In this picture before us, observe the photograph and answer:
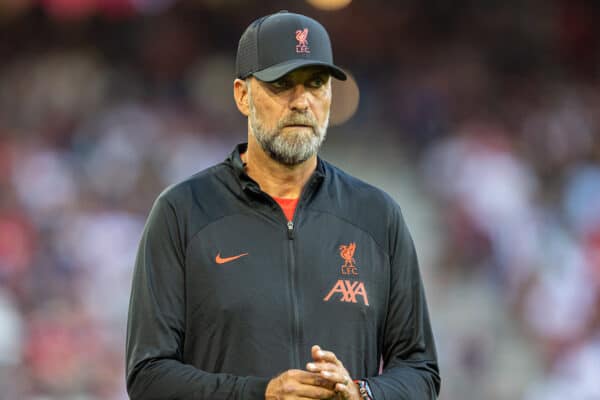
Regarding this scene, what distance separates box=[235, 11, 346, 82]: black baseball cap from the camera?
9.02 feet

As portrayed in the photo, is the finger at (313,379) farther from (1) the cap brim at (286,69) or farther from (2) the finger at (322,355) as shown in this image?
(1) the cap brim at (286,69)

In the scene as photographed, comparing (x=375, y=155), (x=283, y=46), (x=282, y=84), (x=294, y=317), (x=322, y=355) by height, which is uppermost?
(x=375, y=155)

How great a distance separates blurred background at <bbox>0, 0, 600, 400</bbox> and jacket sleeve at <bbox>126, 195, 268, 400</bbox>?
17.7ft

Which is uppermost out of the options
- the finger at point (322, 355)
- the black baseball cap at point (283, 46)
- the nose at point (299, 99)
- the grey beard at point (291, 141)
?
the black baseball cap at point (283, 46)

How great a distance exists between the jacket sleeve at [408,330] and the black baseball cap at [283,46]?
0.57 meters

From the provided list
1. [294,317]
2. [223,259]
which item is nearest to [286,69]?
[223,259]

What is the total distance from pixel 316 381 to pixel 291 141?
2.39 ft

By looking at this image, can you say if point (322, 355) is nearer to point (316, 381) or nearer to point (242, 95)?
point (316, 381)

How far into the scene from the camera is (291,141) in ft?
8.99

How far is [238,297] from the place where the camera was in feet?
8.58

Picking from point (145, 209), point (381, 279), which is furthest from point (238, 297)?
point (145, 209)

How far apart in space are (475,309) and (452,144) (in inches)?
68.0

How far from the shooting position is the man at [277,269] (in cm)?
A: 259

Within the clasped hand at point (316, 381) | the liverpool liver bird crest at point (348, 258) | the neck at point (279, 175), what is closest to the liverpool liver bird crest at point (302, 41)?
the neck at point (279, 175)
